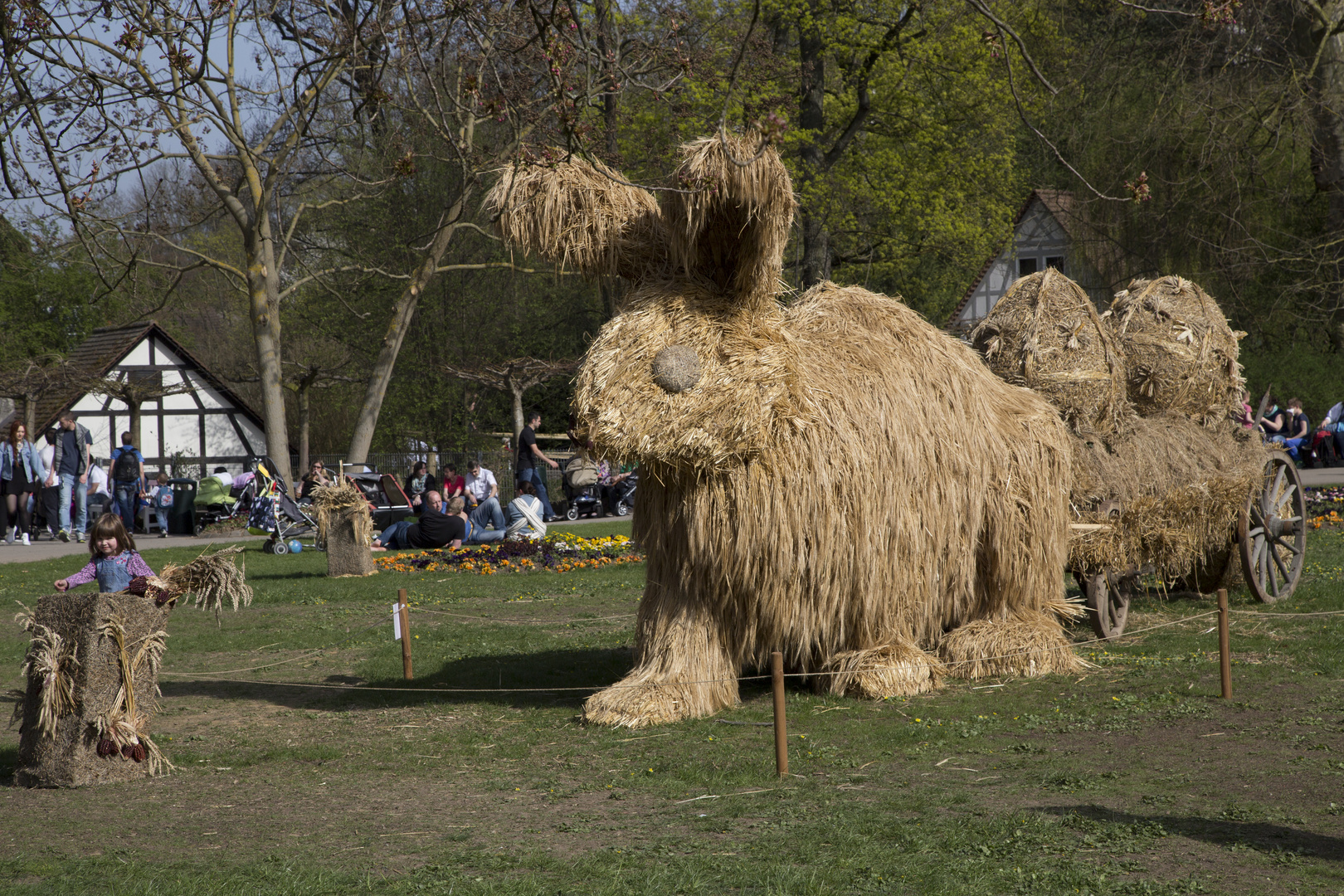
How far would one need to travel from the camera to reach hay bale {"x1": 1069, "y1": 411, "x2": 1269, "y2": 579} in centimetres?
863

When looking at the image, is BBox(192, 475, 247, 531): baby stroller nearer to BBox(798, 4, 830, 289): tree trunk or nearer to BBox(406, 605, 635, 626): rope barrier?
BBox(798, 4, 830, 289): tree trunk

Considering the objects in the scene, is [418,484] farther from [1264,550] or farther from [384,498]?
[1264,550]

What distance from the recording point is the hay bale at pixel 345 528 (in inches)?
574

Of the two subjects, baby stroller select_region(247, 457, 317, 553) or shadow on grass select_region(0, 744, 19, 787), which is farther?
baby stroller select_region(247, 457, 317, 553)

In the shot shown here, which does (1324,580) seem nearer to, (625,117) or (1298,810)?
(1298,810)

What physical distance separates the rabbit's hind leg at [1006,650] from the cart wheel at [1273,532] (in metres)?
2.77

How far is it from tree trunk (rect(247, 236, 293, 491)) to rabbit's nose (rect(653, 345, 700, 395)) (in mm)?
17032

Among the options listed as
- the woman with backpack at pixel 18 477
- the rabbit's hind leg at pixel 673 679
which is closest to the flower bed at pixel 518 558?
the woman with backpack at pixel 18 477

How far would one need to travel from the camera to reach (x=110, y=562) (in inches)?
290

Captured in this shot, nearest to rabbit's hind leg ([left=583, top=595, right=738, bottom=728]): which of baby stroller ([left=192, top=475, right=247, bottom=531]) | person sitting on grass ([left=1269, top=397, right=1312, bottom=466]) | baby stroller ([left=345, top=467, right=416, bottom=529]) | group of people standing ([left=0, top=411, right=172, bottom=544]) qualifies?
baby stroller ([left=345, top=467, right=416, bottom=529])

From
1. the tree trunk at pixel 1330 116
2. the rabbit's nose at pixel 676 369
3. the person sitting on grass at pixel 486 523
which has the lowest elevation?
the person sitting on grass at pixel 486 523

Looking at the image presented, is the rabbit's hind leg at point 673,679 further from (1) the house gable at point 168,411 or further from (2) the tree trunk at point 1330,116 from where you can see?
(1) the house gable at point 168,411

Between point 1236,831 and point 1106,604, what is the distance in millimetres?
4085

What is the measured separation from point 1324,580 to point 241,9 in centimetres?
1036
